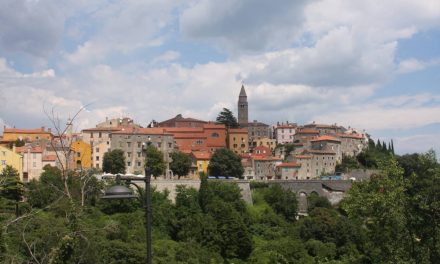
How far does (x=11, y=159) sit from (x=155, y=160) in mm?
16110

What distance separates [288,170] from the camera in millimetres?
85938

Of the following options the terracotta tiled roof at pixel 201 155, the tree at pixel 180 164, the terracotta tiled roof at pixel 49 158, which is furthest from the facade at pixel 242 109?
the terracotta tiled roof at pixel 49 158

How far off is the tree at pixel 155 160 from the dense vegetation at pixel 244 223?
26.2ft

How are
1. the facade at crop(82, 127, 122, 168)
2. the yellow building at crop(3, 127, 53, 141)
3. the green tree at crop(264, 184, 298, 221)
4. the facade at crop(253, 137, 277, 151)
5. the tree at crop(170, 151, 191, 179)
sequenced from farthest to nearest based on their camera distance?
the facade at crop(253, 137, 277, 151) → the yellow building at crop(3, 127, 53, 141) → the facade at crop(82, 127, 122, 168) → the tree at crop(170, 151, 191, 179) → the green tree at crop(264, 184, 298, 221)

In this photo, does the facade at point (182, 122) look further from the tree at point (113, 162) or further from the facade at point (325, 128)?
the tree at point (113, 162)

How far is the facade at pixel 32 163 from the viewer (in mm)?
66250

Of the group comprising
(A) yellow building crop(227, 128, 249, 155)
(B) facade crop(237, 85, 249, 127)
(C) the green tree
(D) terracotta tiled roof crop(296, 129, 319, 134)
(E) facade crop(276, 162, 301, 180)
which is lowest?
(C) the green tree

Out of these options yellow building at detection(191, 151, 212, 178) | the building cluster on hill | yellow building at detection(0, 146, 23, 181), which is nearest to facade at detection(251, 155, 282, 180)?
the building cluster on hill

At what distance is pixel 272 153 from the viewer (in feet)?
326

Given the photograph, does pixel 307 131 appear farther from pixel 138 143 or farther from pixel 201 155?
pixel 138 143

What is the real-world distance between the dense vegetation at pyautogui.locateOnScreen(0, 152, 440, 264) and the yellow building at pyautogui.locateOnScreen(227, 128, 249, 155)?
24.9 m

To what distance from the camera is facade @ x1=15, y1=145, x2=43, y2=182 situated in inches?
2608

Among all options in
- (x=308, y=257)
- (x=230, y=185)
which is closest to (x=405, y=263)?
(x=308, y=257)

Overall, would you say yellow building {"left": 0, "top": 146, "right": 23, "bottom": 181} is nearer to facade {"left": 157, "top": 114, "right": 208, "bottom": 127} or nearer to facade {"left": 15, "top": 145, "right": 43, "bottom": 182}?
facade {"left": 15, "top": 145, "right": 43, "bottom": 182}
